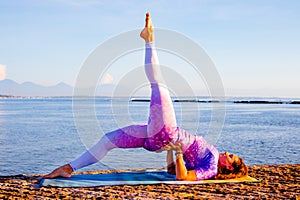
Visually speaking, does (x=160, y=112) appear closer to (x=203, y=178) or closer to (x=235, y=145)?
(x=203, y=178)

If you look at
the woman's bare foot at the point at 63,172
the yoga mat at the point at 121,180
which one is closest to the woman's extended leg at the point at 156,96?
the yoga mat at the point at 121,180

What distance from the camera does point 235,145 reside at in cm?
1208

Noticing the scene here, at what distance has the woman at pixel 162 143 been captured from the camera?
15.4ft

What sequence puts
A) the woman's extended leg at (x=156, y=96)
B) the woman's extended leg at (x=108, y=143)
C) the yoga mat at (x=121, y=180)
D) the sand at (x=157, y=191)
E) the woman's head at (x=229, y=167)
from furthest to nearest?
1. the woman's head at (x=229, y=167)
2. the woman's extended leg at (x=108, y=143)
3. the yoga mat at (x=121, y=180)
4. the woman's extended leg at (x=156, y=96)
5. the sand at (x=157, y=191)

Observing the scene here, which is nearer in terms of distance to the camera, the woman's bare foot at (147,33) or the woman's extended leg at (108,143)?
the woman's bare foot at (147,33)

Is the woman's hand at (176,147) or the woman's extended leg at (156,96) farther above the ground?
the woman's extended leg at (156,96)

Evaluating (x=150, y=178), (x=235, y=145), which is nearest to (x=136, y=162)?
(x=150, y=178)

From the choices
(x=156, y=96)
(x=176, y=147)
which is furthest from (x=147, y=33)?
(x=176, y=147)

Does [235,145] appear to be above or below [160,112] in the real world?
below

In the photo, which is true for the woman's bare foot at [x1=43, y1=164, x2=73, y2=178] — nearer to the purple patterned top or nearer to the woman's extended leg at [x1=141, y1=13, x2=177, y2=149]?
the purple patterned top

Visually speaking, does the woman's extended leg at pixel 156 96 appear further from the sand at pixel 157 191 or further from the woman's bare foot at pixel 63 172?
the woman's bare foot at pixel 63 172

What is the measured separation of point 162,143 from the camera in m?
4.84

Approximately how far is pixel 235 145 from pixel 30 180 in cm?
825

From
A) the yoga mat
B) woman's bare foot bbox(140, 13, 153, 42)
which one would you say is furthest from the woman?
the yoga mat
